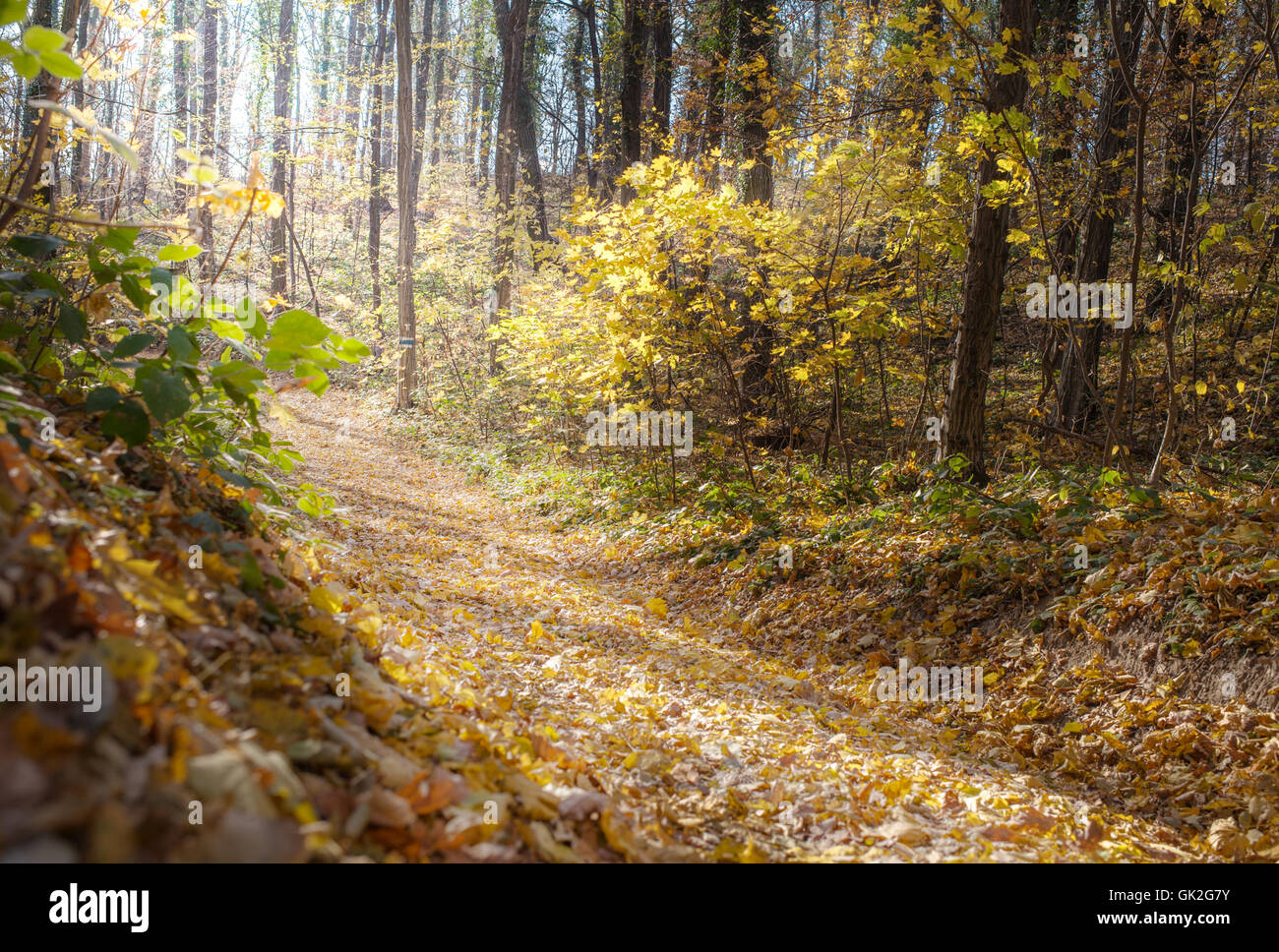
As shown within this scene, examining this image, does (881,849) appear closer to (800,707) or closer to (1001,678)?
(800,707)

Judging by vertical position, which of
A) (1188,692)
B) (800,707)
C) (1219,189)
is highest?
(1219,189)

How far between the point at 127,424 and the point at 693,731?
102 inches

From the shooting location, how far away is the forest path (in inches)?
100.0

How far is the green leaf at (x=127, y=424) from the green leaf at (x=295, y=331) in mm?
449

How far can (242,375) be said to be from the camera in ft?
7.93

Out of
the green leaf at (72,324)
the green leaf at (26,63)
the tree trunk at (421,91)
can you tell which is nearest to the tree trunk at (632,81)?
the green leaf at (72,324)

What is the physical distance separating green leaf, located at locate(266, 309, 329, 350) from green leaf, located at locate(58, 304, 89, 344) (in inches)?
25.5

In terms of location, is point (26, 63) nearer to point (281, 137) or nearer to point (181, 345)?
point (181, 345)

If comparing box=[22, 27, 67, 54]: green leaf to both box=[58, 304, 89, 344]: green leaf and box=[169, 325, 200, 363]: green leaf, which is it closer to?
box=[169, 325, 200, 363]: green leaf

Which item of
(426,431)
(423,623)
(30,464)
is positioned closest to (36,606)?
(30,464)

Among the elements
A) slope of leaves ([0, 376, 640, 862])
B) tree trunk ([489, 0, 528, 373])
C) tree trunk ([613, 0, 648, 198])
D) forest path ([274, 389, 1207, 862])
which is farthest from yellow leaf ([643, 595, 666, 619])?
tree trunk ([489, 0, 528, 373])

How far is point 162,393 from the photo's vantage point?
2234 mm

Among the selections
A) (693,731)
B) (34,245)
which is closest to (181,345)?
(34,245)
